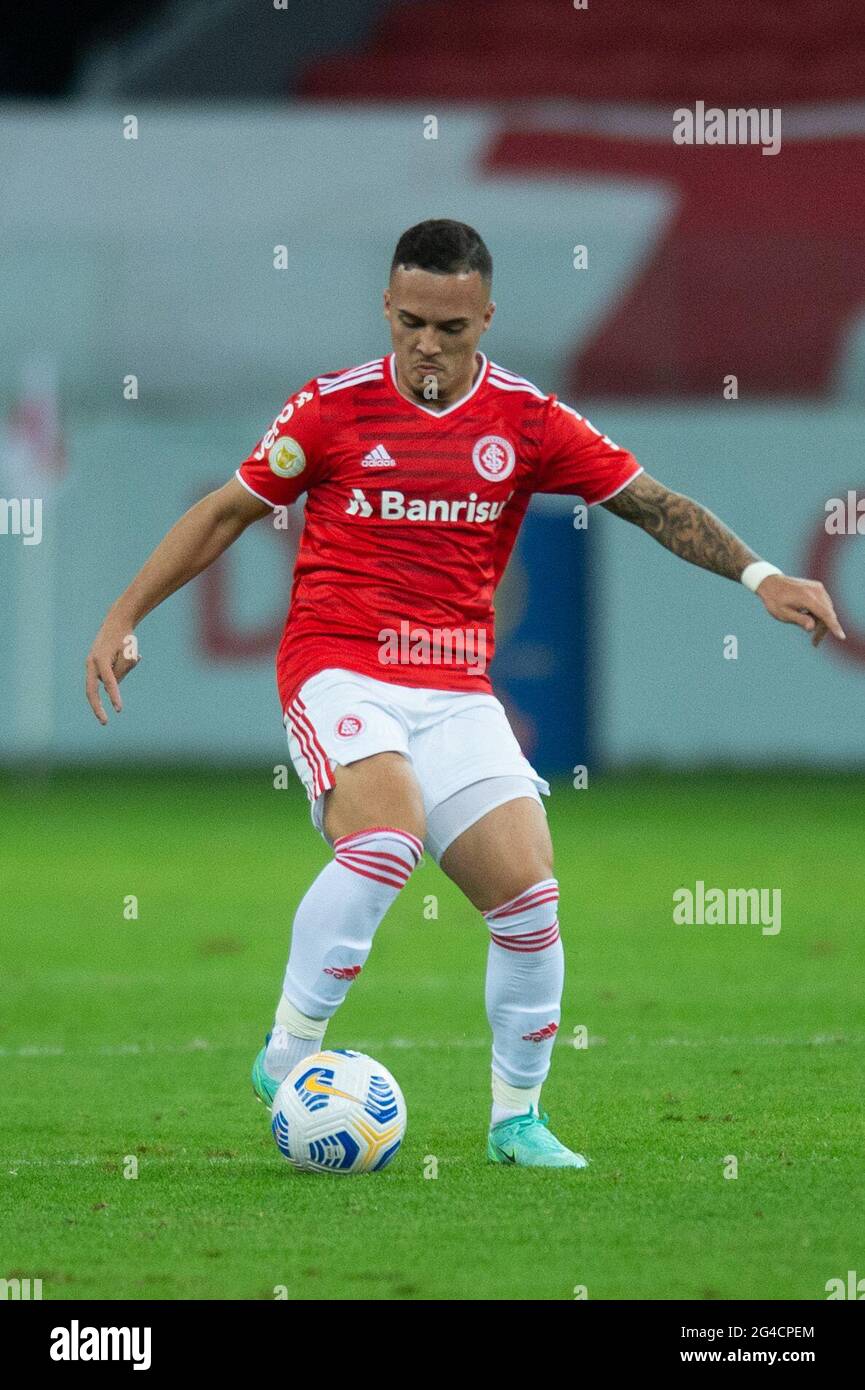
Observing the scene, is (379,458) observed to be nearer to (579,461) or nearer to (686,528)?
(579,461)

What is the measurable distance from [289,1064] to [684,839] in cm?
887

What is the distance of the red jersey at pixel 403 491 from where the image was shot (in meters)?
6.11

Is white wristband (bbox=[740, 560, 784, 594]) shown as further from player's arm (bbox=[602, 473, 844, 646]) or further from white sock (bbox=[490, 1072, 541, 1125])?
white sock (bbox=[490, 1072, 541, 1125])

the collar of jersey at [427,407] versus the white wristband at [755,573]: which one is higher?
the collar of jersey at [427,407]

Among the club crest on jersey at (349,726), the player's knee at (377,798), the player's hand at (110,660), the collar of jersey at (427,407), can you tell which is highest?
the collar of jersey at (427,407)

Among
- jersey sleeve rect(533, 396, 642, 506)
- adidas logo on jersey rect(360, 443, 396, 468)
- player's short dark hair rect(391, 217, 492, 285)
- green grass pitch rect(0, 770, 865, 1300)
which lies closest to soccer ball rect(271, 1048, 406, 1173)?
green grass pitch rect(0, 770, 865, 1300)

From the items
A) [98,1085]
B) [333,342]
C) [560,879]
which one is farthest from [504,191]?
[98,1085]

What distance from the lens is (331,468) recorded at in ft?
20.2

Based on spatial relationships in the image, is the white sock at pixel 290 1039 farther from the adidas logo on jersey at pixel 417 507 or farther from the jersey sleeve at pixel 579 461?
the jersey sleeve at pixel 579 461

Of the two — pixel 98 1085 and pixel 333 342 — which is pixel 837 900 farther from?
pixel 333 342

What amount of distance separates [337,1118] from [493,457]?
1.73 meters

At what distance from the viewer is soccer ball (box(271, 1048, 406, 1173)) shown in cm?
581

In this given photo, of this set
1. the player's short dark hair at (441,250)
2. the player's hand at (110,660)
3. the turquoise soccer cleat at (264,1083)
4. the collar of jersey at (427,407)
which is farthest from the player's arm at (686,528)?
the turquoise soccer cleat at (264,1083)
